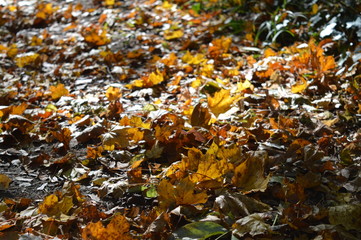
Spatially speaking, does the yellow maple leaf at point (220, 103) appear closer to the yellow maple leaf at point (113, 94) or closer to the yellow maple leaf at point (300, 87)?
the yellow maple leaf at point (300, 87)

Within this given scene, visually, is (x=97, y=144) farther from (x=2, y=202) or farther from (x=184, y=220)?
(x=184, y=220)

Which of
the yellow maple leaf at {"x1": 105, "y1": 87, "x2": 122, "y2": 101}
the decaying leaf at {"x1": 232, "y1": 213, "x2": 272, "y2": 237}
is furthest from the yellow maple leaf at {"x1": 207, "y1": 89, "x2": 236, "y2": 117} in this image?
the decaying leaf at {"x1": 232, "y1": 213, "x2": 272, "y2": 237}

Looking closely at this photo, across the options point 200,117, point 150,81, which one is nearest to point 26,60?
point 150,81

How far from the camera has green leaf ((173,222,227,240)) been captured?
4.83 ft

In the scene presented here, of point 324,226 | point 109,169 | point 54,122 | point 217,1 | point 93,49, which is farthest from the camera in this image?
point 217,1

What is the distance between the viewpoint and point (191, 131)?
6.88 feet

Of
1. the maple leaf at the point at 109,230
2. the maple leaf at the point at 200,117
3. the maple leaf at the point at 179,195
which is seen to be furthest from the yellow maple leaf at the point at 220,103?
the maple leaf at the point at 109,230

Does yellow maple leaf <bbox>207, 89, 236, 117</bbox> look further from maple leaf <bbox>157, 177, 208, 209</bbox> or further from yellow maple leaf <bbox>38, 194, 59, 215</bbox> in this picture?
yellow maple leaf <bbox>38, 194, 59, 215</bbox>

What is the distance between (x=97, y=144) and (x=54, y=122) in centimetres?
48

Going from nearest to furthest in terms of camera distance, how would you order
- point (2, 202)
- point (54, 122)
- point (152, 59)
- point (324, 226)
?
point (324, 226)
point (2, 202)
point (54, 122)
point (152, 59)

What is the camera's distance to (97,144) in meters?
2.30

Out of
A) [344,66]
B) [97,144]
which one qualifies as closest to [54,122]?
[97,144]

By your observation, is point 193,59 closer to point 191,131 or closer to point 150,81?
point 150,81

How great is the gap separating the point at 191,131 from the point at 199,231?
70 cm
